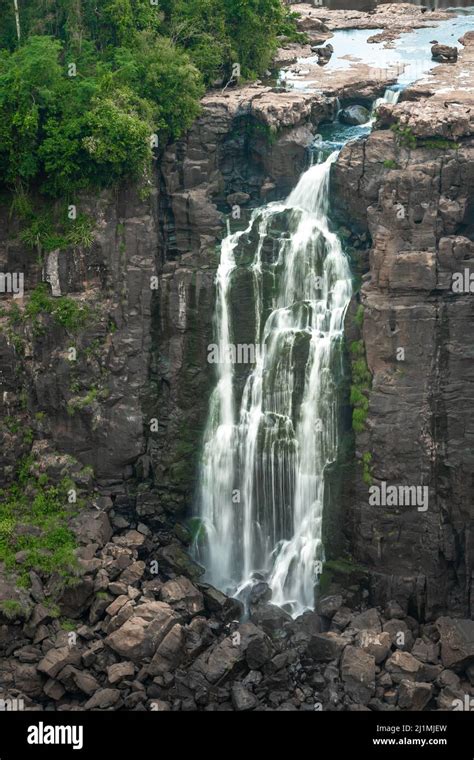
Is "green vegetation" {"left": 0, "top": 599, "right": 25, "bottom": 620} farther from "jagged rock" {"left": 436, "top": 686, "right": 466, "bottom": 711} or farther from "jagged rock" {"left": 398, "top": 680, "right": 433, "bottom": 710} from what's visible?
"jagged rock" {"left": 436, "top": 686, "right": 466, "bottom": 711}

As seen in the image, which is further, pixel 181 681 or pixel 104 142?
pixel 104 142

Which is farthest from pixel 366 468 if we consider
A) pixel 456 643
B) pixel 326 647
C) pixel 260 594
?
pixel 456 643

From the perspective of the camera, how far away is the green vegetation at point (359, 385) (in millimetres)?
44188

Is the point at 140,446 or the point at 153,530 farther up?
the point at 140,446

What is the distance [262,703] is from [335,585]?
21.0ft

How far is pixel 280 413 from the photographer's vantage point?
150ft

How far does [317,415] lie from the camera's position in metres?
45.4

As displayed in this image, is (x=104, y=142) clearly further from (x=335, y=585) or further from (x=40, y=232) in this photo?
(x=335, y=585)

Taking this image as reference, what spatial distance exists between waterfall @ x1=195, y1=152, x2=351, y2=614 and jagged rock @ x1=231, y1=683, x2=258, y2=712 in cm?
575

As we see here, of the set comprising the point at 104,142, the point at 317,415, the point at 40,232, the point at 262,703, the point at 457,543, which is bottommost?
the point at 262,703

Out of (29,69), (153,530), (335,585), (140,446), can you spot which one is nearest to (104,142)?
(29,69)

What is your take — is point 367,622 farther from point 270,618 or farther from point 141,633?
point 141,633

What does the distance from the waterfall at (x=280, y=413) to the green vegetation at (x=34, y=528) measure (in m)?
5.46

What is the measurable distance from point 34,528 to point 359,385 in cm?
1233
